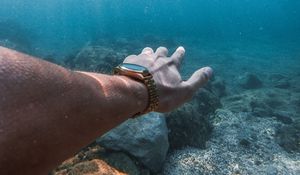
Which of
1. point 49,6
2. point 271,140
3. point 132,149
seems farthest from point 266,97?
point 49,6

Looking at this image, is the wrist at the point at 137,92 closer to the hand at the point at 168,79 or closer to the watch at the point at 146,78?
the watch at the point at 146,78

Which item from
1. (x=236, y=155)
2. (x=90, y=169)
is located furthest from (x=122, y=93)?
(x=236, y=155)

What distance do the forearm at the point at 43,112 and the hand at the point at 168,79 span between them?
71cm

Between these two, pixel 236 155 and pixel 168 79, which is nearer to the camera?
pixel 168 79

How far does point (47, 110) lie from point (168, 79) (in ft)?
4.44

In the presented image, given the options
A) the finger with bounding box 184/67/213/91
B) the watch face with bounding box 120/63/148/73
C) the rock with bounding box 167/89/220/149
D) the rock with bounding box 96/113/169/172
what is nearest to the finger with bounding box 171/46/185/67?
the finger with bounding box 184/67/213/91

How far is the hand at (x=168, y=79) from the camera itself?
2.45 metres

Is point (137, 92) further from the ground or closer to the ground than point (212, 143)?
further from the ground

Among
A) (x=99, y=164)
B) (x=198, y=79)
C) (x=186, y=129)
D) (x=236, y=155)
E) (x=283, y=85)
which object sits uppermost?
(x=198, y=79)

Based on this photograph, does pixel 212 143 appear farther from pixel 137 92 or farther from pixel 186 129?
pixel 137 92

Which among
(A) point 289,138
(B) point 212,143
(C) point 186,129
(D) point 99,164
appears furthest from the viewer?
(A) point 289,138

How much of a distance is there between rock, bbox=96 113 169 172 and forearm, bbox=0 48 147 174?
11.4ft

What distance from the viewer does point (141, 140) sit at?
5.27m

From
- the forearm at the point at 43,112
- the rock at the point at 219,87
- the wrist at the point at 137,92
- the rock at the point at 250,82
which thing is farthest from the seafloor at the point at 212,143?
the forearm at the point at 43,112
